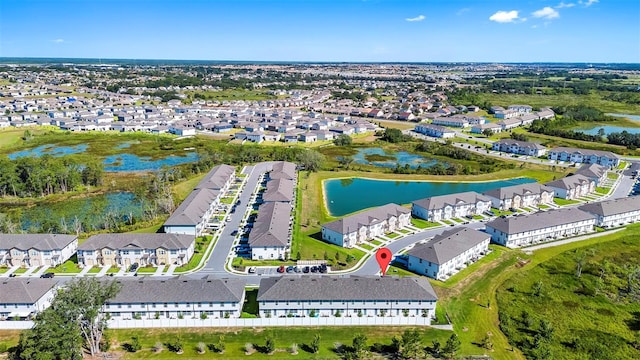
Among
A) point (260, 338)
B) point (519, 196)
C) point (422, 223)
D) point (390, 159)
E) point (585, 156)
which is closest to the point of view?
point (260, 338)

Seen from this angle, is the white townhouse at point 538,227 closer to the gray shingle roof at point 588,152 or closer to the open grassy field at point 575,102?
the gray shingle roof at point 588,152

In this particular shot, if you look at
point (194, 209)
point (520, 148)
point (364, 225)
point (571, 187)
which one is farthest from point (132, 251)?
point (520, 148)

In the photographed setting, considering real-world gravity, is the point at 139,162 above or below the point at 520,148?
below

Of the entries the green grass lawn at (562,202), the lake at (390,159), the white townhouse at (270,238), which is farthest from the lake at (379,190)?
the lake at (390,159)

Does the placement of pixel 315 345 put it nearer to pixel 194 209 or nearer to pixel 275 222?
pixel 275 222

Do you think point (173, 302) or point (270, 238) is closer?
point (173, 302)

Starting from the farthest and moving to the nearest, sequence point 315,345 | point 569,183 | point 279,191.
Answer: point 569,183 < point 279,191 < point 315,345

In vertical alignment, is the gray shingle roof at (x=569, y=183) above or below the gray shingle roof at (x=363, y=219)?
above
